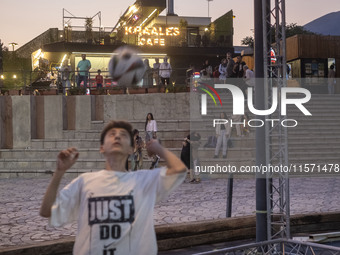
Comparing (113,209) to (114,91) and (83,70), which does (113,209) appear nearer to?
(114,91)

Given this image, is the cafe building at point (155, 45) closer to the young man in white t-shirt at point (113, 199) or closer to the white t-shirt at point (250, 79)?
the white t-shirt at point (250, 79)

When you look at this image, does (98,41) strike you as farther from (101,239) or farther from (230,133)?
(101,239)

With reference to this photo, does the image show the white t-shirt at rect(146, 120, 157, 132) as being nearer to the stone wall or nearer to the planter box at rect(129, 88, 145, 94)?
the stone wall

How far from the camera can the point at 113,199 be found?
10.6 feet

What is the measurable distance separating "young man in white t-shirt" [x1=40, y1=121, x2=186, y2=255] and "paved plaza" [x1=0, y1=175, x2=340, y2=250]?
530cm

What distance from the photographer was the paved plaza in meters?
9.31

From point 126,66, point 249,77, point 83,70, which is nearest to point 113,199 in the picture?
point 126,66

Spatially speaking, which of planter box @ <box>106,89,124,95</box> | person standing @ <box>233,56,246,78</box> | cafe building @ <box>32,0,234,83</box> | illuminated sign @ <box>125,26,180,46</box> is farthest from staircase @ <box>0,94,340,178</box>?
illuminated sign @ <box>125,26,180,46</box>

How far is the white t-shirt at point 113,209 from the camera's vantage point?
3.20 meters

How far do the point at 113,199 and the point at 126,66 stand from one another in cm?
210

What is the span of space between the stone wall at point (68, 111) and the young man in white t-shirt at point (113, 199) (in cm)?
1742

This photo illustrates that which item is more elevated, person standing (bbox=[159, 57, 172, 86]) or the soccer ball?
person standing (bbox=[159, 57, 172, 86])

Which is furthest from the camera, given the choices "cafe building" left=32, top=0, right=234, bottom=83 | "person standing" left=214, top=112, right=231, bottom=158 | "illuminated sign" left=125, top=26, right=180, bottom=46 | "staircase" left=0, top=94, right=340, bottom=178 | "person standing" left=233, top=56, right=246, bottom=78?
"illuminated sign" left=125, top=26, right=180, bottom=46

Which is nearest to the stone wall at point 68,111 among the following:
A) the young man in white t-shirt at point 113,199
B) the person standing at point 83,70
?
the person standing at point 83,70
